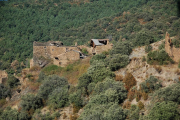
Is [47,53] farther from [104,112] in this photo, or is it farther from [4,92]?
[104,112]

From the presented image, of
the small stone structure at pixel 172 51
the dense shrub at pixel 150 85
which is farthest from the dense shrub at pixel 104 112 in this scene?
the small stone structure at pixel 172 51

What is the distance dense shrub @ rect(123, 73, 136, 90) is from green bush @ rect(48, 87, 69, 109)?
6.76m

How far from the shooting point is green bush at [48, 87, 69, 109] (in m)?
33.3

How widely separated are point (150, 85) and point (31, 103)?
13.9m

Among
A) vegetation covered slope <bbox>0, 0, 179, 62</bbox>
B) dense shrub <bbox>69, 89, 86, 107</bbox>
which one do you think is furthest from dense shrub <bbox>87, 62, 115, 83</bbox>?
vegetation covered slope <bbox>0, 0, 179, 62</bbox>

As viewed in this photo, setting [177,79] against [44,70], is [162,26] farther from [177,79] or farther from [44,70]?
[177,79]

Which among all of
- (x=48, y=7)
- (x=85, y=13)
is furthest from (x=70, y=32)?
(x=48, y=7)

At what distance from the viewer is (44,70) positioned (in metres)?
41.7

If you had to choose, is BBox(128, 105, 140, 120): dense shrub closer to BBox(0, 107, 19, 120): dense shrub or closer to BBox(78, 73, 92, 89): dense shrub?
BBox(78, 73, 92, 89): dense shrub

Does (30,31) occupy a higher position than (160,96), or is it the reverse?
(160,96)

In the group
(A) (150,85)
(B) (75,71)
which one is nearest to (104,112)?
(A) (150,85)

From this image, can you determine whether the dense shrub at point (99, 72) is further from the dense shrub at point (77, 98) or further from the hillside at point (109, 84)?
the dense shrub at point (77, 98)

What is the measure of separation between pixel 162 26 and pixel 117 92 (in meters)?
40.3

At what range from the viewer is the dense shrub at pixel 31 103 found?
115 feet
